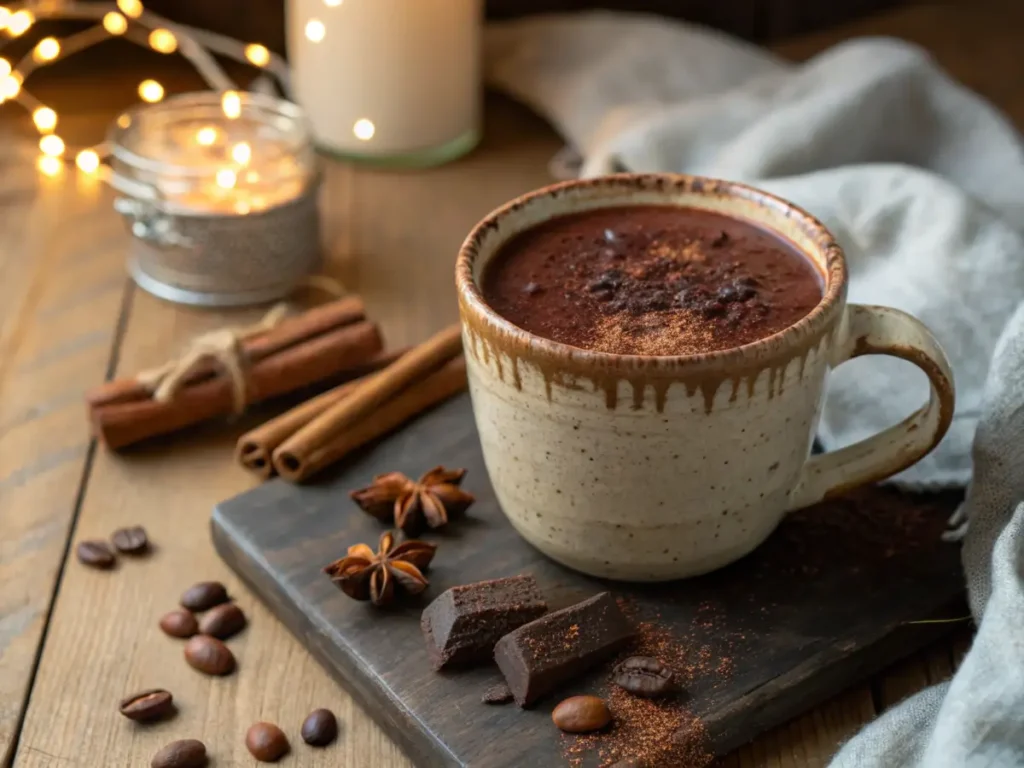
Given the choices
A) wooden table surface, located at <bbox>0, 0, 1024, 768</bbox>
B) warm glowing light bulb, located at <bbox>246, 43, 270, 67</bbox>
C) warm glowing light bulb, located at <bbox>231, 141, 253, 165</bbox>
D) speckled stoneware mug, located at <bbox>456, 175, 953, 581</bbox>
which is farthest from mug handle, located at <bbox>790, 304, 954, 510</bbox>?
warm glowing light bulb, located at <bbox>246, 43, 270, 67</bbox>

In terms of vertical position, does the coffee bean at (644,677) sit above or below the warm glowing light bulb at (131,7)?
below

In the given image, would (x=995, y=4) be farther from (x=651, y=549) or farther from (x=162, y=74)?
(x=651, y=549)

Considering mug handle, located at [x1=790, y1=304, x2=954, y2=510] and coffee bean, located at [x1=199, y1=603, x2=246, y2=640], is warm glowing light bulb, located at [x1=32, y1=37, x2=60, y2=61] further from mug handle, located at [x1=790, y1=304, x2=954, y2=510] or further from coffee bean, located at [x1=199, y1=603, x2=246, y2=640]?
mug handle, located at [x1=790, y1=304, x2=954, y2=510]

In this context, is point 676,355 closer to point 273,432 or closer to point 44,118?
point 273,432

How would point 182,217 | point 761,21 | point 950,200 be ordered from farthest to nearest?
1. point 761,21
2. point 182,217
3. point 950,200

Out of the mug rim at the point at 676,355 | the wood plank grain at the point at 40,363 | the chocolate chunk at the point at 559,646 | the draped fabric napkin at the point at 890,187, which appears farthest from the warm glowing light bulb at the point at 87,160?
the chocolate chunk at the point at 559,646

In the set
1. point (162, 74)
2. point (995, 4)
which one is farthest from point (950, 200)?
point (162, 74)

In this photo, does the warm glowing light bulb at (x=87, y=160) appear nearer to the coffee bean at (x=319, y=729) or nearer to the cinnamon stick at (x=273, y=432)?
the cinnamon stick at (x=273, y=432)

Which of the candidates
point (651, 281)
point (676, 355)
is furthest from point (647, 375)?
point (651, 281)
